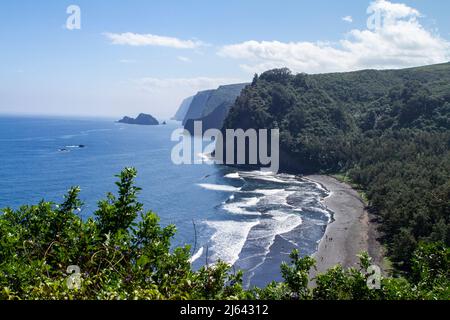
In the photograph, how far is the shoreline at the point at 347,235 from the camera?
6127cm

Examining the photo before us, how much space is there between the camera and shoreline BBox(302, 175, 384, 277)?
61.3m

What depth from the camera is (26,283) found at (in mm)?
9234

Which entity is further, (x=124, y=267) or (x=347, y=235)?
(x=347, y=235)

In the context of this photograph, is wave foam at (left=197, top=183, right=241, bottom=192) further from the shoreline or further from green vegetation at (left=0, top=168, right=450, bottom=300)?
green vegetation at (left=0, top=168, right=450, bottom=300)

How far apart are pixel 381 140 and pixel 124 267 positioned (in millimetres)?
138539

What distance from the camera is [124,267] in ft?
36.8

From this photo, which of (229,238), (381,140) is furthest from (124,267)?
(381,140)

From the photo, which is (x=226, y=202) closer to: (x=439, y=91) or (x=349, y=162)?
(x=349, y=162)

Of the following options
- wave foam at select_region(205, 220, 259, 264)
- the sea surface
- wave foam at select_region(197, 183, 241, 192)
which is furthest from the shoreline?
wave foam at select_region(197, 183, 241, 192)

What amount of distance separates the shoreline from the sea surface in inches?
83.1

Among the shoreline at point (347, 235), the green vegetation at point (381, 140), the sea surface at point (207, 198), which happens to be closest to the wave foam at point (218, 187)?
the sea surface at point (207, 198)

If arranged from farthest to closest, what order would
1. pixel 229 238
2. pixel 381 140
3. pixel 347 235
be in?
pixel 381 140, pixel 347 235, pixel 229 238

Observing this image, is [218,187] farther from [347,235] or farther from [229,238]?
[347,235]
